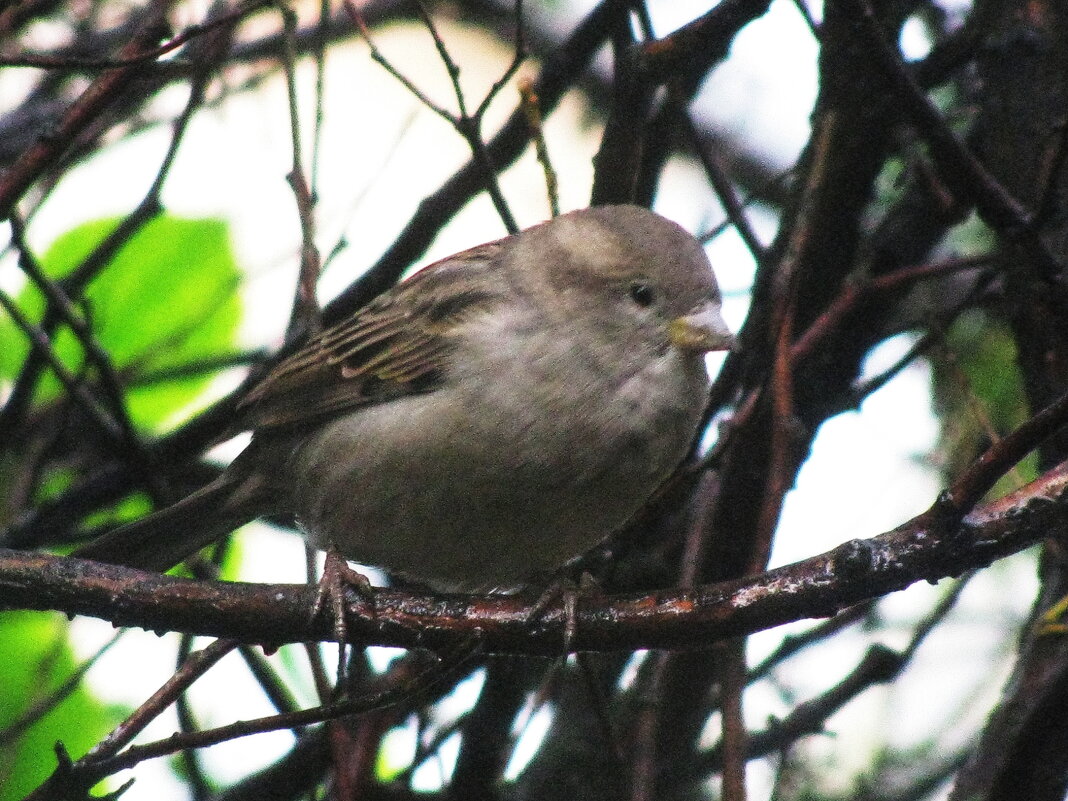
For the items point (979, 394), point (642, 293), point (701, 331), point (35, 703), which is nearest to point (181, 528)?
point (35, 703)

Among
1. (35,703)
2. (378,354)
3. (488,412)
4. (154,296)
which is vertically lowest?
(35,703)

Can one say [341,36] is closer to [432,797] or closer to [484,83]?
[484,83]

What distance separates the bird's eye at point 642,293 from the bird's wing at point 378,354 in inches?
15.1

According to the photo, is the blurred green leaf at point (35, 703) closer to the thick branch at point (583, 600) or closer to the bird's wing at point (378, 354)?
the bird's wing at point (378, 354)

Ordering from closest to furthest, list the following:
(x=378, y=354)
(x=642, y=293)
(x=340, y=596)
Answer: (x=340, y=596) → (x=642, y=293) → (x=378, y=354)

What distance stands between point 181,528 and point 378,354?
75cm

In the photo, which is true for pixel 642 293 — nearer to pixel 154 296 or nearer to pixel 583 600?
pixel 583 600

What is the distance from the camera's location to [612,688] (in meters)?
4.35

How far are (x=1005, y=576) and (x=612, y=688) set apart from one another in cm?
183

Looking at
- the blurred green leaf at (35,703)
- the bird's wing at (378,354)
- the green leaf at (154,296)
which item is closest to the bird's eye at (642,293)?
the bird's wing at (378,354)

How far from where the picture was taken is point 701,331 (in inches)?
143

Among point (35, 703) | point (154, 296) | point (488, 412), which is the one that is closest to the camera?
point (488, 412)

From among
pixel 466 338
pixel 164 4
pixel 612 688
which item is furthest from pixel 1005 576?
pixel 164 4

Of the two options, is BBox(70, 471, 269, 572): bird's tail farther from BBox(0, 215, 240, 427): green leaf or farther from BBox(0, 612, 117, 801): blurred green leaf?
BBox(0, 215, 240, 427): green leaf
